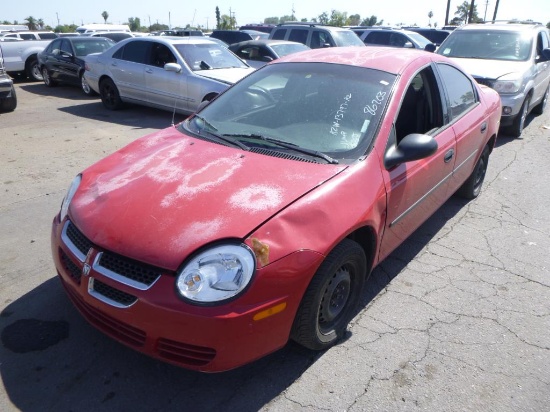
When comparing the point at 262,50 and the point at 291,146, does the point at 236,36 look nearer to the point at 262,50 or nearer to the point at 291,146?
the point at 262,50

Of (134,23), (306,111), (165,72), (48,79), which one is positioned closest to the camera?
(306,111)

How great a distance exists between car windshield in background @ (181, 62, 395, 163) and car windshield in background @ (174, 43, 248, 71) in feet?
17.5

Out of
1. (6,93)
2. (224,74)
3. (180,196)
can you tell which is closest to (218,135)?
(180,196)

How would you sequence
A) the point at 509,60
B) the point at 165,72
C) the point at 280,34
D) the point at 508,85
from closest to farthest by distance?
the point at 508,85, the point at 509,60, the point at 165,72, the point at 280,34

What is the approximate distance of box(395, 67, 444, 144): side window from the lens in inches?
144

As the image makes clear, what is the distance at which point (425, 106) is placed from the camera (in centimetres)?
381

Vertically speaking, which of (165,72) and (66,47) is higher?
(66,47)

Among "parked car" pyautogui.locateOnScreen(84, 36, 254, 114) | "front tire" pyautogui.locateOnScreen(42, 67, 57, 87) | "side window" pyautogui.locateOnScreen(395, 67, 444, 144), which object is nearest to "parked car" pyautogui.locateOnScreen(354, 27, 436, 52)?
"parked car" pyautogui.locateOnScreen(84, 36, 254, 114)

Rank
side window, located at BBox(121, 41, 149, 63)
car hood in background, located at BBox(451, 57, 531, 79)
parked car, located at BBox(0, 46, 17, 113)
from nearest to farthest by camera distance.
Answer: car hood in background, located at BBox(451, 57, 531, 79)
parked car, located at BBox(0, 46, 17, 113)
side window, located at BBox(121, 41, 149, 63)

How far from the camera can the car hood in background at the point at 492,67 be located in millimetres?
7652

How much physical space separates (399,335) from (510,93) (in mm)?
6005

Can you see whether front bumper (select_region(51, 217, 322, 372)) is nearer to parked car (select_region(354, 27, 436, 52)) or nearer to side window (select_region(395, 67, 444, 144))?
side window (select_region(395, 67, 444, 144))

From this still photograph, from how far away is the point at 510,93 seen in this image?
7469 mm

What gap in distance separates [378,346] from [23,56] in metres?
14.7
